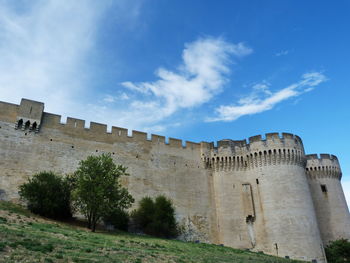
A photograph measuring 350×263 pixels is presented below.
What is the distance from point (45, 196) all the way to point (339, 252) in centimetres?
2100

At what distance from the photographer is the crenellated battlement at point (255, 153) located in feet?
82.2

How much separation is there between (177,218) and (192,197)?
228 centimetres

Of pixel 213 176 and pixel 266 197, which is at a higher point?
pixel 213 176

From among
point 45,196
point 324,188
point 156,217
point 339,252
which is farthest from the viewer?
point 324,188

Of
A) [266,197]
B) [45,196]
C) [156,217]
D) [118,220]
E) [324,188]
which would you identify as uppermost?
[324,188]

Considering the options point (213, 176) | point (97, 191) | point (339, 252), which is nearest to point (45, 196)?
point (97, 191)

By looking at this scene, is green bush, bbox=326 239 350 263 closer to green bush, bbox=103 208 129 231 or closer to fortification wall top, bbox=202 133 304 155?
fortification wall top, bbox=202 133 304 155

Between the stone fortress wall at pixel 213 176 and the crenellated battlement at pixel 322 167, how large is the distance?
89 millimetres

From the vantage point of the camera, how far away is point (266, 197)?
23922mm

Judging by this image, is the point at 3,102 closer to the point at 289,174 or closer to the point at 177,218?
the point at 177,218

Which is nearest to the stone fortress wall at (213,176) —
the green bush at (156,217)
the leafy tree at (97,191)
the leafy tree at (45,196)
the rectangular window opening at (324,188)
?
the rectangular window opening at (324,188)

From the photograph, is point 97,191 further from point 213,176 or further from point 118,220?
point 213,176

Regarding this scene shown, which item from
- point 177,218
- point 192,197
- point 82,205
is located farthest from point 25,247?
point 192,197

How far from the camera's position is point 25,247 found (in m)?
9.12
